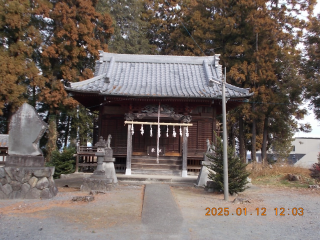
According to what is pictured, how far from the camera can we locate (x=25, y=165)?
27.4 feet

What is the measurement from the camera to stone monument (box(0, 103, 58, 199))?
8.15m

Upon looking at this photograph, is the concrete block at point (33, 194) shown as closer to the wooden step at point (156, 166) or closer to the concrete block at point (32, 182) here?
the concrete block at point (32, 182)

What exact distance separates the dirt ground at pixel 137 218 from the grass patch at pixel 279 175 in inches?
135

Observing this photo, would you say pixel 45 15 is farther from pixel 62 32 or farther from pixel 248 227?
pixel 248 227

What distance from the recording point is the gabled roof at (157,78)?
13758 mm

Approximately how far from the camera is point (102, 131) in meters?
15.4

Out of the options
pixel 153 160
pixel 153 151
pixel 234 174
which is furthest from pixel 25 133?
pixel 153 151

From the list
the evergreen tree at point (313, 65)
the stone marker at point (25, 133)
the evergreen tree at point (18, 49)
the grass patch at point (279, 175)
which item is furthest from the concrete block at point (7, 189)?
the evergreen tree at point (313, 65)

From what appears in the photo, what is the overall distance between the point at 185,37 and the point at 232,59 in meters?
5.02

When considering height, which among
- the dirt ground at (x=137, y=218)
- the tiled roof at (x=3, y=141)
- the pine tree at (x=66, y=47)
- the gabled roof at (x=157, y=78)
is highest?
the pine tree at (x=66, y=47)

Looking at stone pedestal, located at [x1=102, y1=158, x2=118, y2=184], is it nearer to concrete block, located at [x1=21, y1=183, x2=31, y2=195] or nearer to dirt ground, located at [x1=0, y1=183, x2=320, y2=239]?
dirt ground, located at [x1=0, y1=183, x2=320, y2=239]

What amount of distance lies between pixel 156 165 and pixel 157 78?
476 centimetres

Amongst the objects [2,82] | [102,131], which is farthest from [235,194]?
[2,82]

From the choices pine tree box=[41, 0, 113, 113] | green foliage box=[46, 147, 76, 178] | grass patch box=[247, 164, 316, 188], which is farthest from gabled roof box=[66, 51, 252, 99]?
pine tree box=[41, 0, 113, 113]
